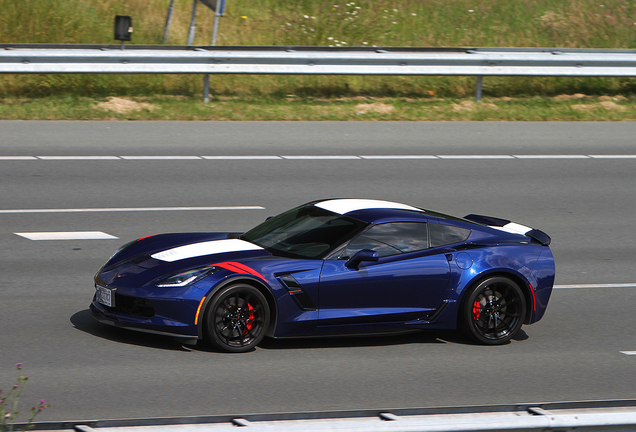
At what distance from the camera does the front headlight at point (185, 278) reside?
6.68m

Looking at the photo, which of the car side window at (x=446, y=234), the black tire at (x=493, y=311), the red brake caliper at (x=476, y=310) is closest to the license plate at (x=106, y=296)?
the car side window at (x=446, y=234)

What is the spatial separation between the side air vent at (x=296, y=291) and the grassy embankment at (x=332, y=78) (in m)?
9.77

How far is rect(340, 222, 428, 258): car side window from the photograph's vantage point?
728 centimetres

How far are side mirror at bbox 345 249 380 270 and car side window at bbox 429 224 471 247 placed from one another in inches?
28.9

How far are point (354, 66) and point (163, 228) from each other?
8042mm

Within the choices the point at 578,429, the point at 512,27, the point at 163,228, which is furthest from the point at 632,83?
the point at 578,429

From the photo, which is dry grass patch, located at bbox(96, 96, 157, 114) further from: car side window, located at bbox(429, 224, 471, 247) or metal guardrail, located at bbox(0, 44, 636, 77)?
car side window, located at bbox(429, 224, 471, 247)

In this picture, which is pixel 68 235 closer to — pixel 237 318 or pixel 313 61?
pixel 237 318

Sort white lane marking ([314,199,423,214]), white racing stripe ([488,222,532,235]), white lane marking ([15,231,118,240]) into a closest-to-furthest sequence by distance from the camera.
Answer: white lane marking ([314,199,423,214]) → white racing stripe ([488,222,532,235]) → white lane marking ([15,231,118,240])

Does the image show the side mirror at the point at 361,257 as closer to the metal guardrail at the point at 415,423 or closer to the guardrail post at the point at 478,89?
the metal guardrail at the point at 415,423

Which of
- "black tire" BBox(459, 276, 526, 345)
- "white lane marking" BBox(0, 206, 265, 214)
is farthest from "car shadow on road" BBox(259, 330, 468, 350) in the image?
"white lane marking" BBox(0, 206, 265, 214)

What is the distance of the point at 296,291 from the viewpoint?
691 centimetres

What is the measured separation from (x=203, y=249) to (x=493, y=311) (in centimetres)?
262

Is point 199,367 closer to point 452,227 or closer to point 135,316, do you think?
point 135,316
